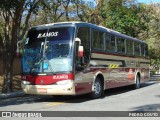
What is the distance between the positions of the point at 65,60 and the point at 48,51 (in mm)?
823

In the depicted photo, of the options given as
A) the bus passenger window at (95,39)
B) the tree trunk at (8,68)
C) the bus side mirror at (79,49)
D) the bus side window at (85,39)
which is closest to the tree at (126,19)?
the tree trunk at (8,68)

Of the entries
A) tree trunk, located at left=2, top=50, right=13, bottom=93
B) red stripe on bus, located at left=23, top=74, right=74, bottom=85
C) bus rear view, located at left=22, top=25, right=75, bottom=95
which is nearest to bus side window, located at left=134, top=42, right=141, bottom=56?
tree trunk, located at left=2, top=50, right=13, bottom=93

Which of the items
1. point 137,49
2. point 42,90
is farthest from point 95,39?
point 137,49

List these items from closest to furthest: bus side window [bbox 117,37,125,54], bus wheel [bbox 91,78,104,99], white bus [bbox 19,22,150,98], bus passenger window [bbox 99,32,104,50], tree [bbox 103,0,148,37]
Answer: white bus [bbox 19,22,150,98]
bus wheel [bbox 91,78,104,99]
bus passenger window [bbox 99,32,104,50]
bus side window [bbox 117,37,125,54]
tree [bbox 103,0,148,37]

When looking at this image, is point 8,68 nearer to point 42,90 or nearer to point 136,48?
point 42,90

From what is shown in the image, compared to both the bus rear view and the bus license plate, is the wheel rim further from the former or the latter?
the bus license plate

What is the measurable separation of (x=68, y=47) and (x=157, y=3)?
1460 inches

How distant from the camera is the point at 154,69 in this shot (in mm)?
60500

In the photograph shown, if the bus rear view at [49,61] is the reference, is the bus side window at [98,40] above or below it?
above

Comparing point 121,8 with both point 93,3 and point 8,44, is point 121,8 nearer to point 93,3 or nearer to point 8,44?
point 93,3

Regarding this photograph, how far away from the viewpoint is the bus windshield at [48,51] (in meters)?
14.5

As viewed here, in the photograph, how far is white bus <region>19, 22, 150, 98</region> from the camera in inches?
567

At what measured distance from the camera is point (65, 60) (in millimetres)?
14398

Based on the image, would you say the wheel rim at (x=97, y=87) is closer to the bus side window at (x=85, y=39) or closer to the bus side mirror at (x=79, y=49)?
the bus side window at (x=85, y=39)
